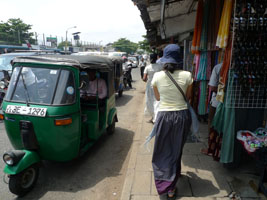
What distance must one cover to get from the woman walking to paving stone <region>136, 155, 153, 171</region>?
85 cm

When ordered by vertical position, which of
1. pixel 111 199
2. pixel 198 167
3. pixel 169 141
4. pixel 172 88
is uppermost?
pixel 172 88

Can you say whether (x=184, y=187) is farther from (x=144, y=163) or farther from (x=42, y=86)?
(x=42, y=86)

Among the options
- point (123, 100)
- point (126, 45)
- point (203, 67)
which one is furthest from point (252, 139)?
point (126, 45)

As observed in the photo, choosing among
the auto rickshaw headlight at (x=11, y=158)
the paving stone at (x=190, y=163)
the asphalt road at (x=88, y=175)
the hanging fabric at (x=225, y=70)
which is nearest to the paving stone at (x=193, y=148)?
the paving stone at (x=190, y=163)

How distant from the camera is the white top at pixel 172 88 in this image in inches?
97.3

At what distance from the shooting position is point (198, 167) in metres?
3.34

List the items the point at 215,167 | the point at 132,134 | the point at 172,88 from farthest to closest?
the point at 132,134
the point at 215,167
the point at 172,88

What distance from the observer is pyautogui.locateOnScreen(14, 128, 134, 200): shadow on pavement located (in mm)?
3299

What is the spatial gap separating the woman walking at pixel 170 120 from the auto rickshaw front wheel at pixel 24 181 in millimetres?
1842

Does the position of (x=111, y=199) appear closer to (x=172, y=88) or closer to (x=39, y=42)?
(x=172, y=88)

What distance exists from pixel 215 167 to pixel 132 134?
8.95ft

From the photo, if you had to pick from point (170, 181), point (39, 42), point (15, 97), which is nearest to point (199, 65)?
point (170, 181)

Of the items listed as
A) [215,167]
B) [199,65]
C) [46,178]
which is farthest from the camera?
[199,65]

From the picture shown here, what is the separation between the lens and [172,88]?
2.47 m
